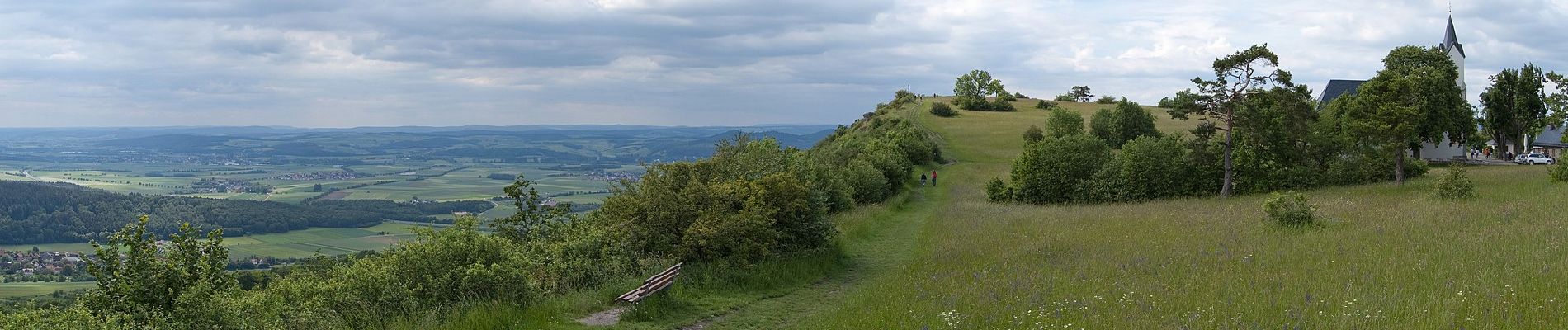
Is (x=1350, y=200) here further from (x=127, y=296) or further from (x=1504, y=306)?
(x=127, y=296)

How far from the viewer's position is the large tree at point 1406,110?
30.6 meters

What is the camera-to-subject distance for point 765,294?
1498 centimetres

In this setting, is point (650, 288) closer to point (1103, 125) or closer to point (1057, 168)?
point (1057, 168)

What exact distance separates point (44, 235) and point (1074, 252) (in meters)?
90.6

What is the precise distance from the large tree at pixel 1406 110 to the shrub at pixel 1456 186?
215 inches

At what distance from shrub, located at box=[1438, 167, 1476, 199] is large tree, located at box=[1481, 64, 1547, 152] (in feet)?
127

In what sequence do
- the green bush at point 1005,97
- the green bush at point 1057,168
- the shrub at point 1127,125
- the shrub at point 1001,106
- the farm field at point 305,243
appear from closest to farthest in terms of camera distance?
the green bush at point 1057,168 < the farm field at point 305,243 < the shrub at point 1127,125 < the shrub at point 1001,106 < the green bush at point 1005,97

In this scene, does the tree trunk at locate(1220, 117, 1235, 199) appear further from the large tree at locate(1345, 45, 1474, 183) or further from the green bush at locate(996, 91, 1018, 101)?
the green bush at locate(996, 91, 1018, 101)

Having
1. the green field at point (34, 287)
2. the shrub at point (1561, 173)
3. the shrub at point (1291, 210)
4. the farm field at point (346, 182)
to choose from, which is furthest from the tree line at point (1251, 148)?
the farm field at point (346, 182)

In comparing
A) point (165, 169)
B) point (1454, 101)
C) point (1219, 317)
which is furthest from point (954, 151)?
point (165, 169)

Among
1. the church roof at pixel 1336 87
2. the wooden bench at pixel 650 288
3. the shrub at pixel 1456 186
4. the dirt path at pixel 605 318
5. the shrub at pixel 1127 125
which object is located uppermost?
the church roof at pixel 1336 87

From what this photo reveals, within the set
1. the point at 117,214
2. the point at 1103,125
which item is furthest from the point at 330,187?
the point at 1103,125

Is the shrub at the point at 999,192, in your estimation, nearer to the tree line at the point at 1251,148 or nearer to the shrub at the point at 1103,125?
the tree line at the point at 1251,148

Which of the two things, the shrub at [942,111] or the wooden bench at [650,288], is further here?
the shrub at [942,111]
